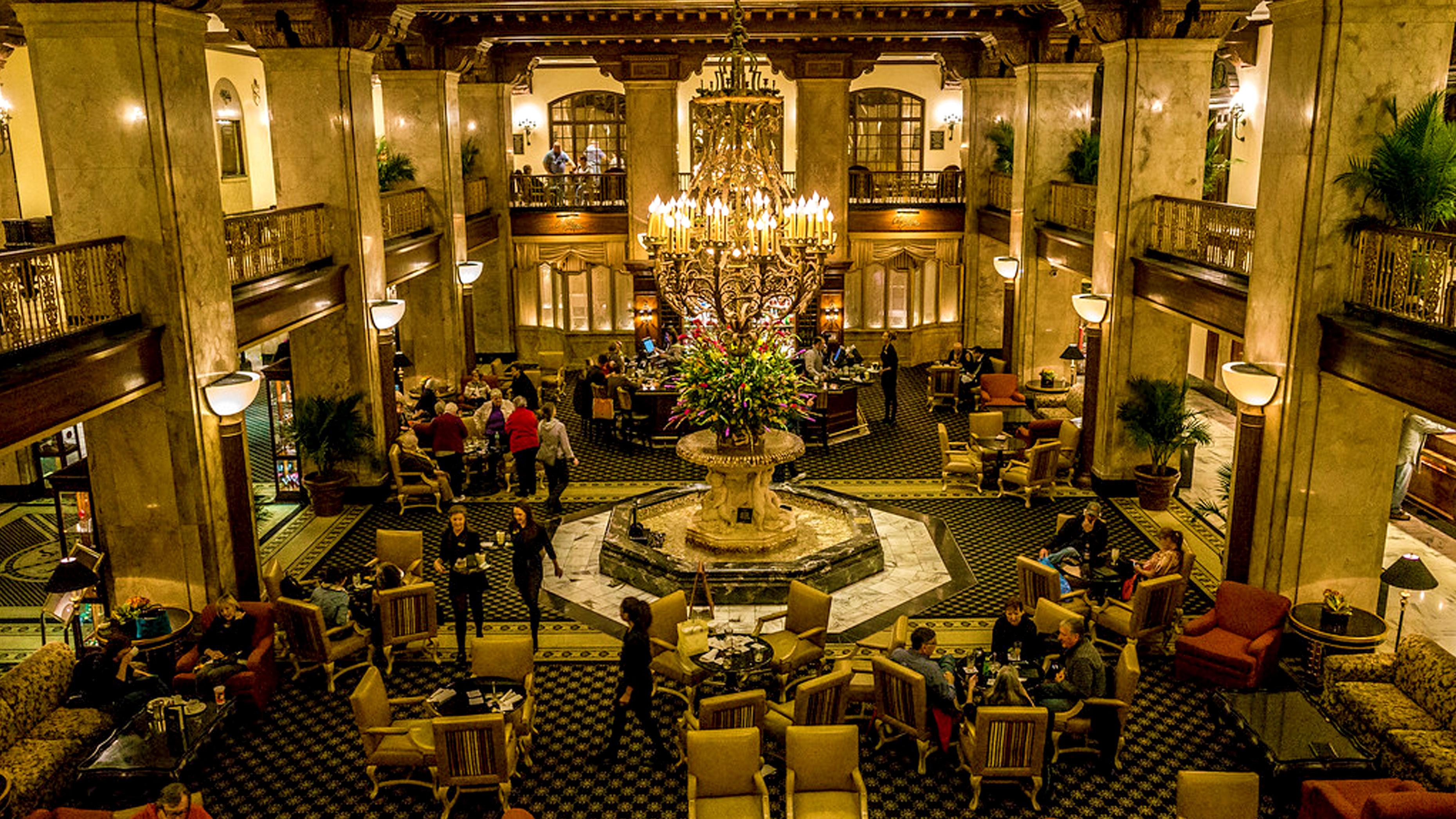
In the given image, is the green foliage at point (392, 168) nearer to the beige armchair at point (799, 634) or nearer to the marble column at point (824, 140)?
the marble column at point (824, 140)

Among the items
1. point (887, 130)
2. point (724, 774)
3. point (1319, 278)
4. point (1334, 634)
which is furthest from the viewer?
point (887, 130)

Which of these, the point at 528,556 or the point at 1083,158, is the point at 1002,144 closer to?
the point at 1083,158

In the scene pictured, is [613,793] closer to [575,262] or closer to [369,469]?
[369,469]

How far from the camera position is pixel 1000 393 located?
691 inches

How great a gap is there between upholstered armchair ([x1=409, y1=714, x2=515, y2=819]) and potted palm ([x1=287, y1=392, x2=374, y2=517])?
681 cm

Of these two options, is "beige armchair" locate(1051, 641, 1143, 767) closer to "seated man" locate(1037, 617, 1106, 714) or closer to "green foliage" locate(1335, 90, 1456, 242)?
"seated man" locate(1037, 617, 1106, 714)

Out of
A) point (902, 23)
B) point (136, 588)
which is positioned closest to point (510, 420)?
point (136, 588)

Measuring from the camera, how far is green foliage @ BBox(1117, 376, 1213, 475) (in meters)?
13.3

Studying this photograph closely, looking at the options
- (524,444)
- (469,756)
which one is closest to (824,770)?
(469,756)

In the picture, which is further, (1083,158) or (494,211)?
(494,211)

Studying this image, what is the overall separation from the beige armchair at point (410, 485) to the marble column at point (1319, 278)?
360 inches

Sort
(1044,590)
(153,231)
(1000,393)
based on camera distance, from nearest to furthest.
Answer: (153,231)
(1044,590)
(1000,393)

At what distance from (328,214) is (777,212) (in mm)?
6560

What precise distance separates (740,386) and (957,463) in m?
4.64
